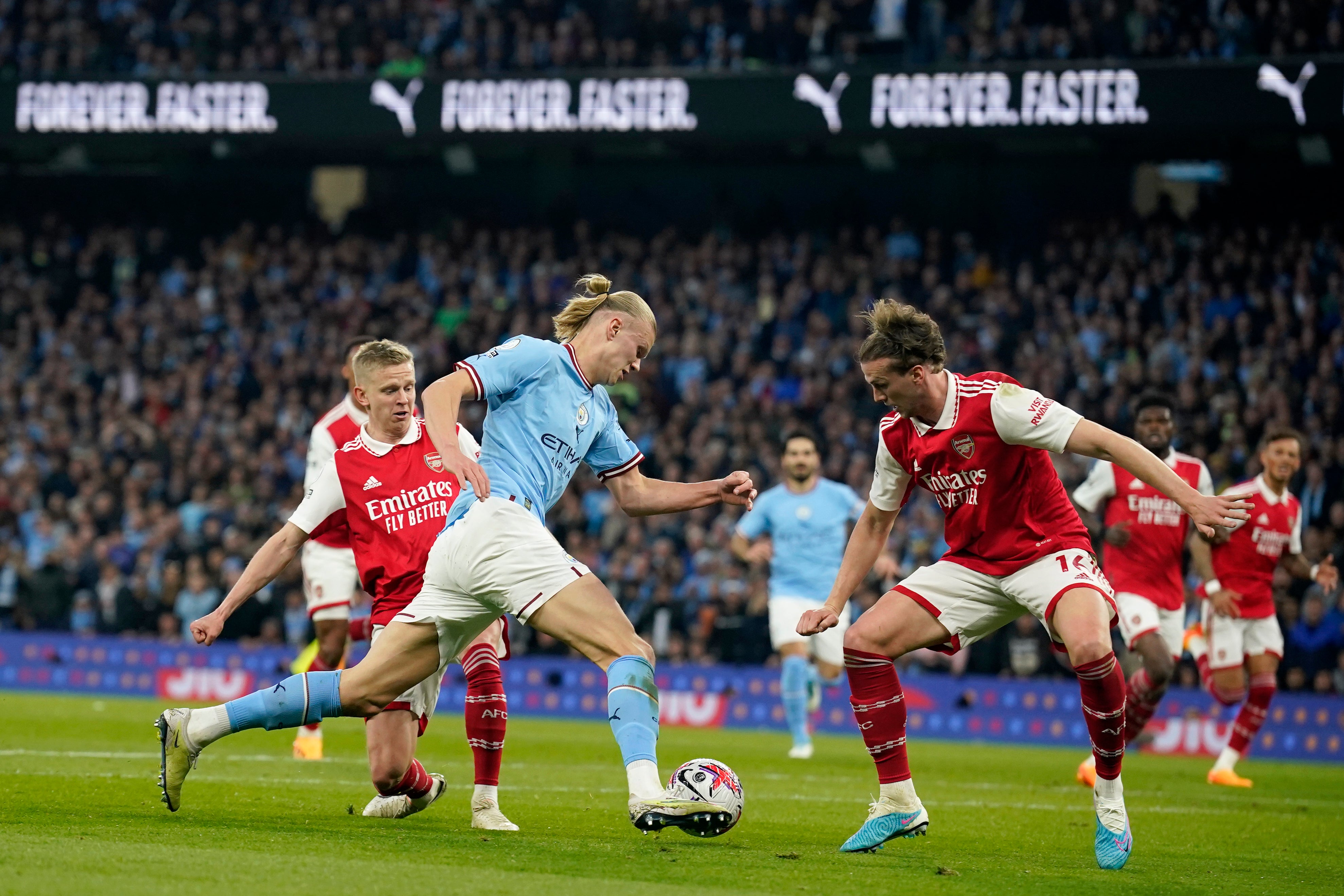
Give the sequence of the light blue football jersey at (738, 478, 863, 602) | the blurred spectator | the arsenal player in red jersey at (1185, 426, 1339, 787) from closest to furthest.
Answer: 1. the arsenal player in red jersey at (1185, 426, 1339, 787)
2. the light blue football jersey at (738, 478, 863, 602)
3. the blurred spectator

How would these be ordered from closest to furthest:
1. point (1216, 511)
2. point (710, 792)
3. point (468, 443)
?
point (1216, 511)
point (710, 792)
point (468, 443)

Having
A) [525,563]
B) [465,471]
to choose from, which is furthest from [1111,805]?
[465,471]

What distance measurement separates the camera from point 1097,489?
11.6 m

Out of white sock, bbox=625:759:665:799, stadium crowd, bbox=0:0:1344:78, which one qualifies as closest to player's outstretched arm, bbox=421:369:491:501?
white sock, bbox=625:759:665:799

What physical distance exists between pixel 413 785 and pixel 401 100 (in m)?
18.6

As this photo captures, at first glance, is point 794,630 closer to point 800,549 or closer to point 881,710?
point 800,549

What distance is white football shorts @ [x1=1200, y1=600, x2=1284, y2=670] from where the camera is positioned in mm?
12211

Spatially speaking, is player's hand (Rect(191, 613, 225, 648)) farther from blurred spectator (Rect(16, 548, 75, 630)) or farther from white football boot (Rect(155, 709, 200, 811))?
blurred spectator (Rect(16, 548, 75, 630))

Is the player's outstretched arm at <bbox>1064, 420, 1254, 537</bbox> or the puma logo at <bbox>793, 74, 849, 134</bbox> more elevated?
the puma logo at <bbox>793, 74, 849, 134</bbox>

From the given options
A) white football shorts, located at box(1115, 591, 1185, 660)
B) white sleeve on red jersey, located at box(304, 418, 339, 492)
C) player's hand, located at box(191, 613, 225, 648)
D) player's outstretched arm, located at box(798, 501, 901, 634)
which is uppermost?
white sleeve on red jersey, located at box(304, 418, 339, 492)

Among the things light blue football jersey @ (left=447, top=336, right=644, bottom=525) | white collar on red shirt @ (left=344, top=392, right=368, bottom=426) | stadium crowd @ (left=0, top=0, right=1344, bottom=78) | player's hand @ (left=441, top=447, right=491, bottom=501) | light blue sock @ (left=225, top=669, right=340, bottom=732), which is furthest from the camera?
stadium crowd @ (left=0, top=0, right=1344, bottom=78)

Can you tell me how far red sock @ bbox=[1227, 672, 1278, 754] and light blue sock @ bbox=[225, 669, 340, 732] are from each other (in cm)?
793

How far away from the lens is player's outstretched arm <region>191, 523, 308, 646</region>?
7047 millimetres

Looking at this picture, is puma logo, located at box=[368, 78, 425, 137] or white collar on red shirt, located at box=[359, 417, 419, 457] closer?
white collar on red shirt, located at box=[359, 417, 419, 457]
